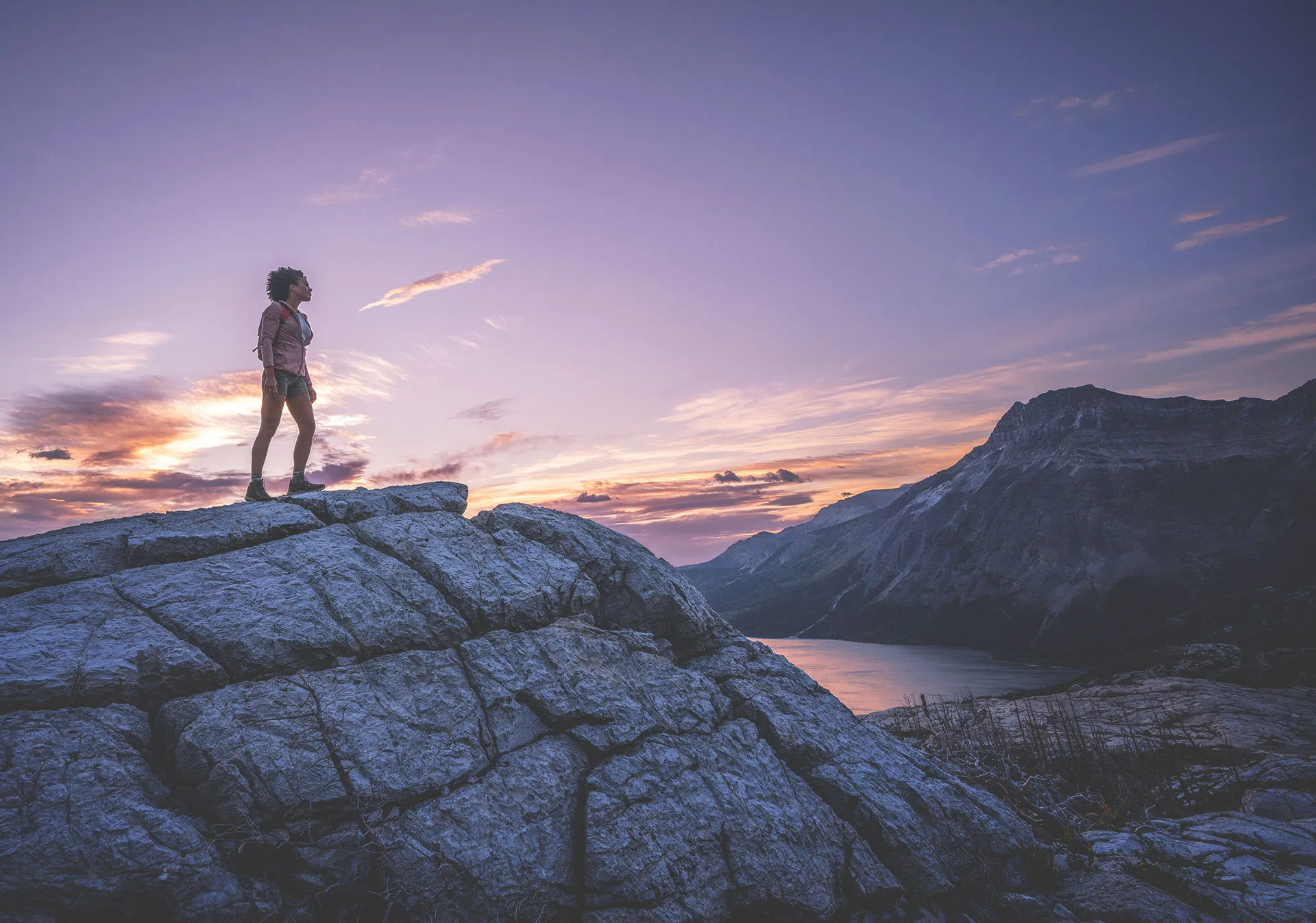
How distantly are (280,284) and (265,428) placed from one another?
3.07 m

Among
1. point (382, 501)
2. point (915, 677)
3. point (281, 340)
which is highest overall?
point (281, 340)

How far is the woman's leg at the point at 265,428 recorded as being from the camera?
11711 mm


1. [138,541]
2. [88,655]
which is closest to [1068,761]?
[138,541]

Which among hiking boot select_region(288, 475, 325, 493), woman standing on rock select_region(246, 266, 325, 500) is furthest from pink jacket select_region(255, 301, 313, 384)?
hiking boot select_region(288, 475, 325, 493)

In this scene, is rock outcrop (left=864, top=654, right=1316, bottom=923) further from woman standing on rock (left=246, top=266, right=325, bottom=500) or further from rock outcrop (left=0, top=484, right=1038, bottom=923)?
woman standing on rock (left=246, top=266, right=325, bottom=500)

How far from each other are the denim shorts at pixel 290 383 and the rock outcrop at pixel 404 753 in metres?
2.48

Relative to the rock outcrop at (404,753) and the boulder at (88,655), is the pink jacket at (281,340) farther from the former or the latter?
A: the boulder at (88,655)

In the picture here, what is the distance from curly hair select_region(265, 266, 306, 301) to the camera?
1223 centimetres

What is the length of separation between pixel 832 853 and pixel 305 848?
7.43m

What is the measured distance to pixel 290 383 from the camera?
1220cm

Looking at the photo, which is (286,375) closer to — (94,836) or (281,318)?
(281,318)

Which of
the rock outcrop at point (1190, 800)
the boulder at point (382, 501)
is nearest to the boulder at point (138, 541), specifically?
the boulder at point (382, 501)

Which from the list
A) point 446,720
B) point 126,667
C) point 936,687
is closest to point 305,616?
point 126,667

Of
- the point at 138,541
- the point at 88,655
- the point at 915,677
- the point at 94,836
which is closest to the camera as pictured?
the point at 94,836
